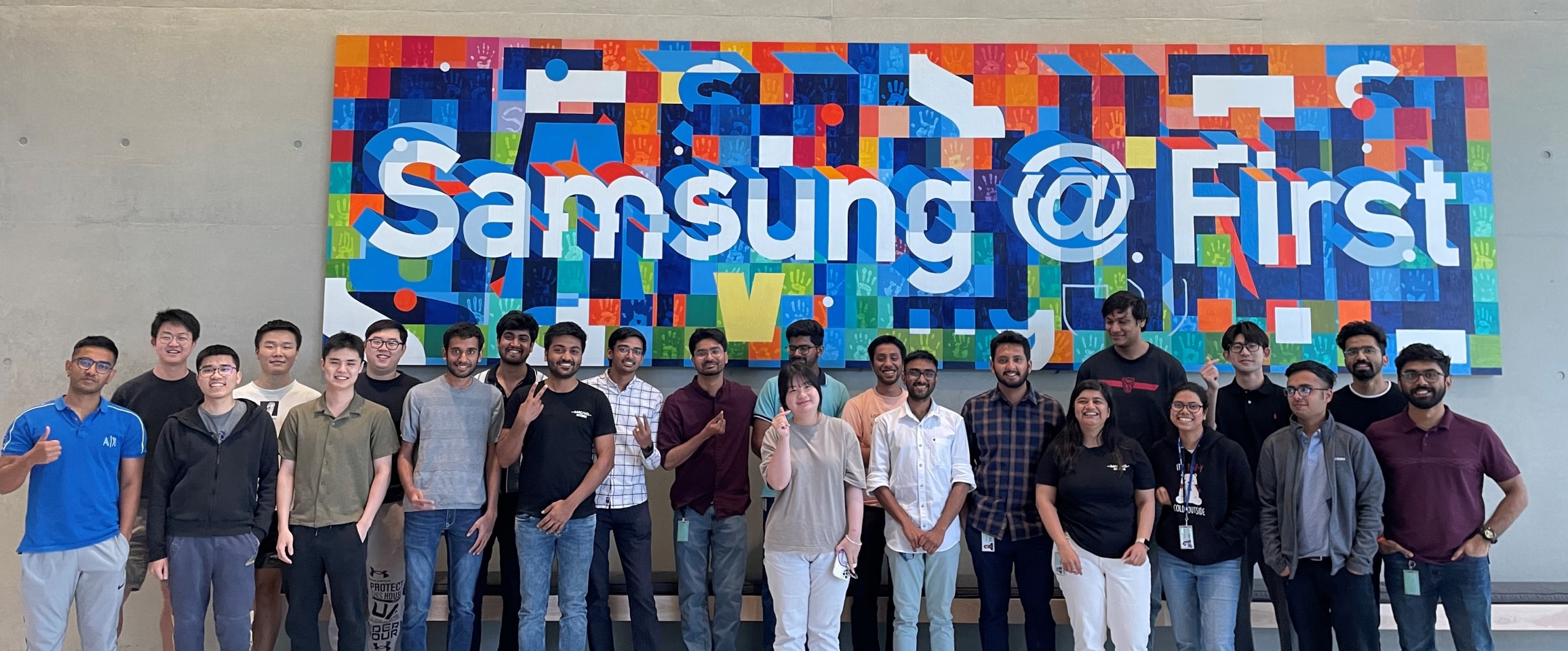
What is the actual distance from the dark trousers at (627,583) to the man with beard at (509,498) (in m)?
0.38

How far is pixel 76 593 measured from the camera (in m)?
3.75

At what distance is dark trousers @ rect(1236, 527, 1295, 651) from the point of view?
13.5ft

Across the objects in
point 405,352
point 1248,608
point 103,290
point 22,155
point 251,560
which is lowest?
point 1248,608

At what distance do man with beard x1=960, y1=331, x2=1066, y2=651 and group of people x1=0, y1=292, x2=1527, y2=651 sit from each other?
0.01 meters

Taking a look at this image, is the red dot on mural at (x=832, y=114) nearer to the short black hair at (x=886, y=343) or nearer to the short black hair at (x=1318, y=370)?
the short black hair at (x=886, y=343)

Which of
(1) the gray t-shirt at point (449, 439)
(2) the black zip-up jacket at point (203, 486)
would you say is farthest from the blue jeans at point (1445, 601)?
(2) the black zip-up jacket at point (203, 486)

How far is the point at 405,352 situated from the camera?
5.18 metres

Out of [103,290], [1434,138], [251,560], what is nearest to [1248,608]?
[1434,138]

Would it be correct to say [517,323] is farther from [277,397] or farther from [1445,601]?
[1445,601]

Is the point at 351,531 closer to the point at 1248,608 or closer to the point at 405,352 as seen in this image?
the point at 405,352

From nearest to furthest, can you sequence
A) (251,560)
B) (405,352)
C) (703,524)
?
(251,560), (703,524), (405,352)

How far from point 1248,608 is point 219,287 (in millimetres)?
5802

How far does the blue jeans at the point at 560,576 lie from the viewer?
13.2 ft

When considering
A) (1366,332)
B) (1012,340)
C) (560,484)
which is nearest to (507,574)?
(560,484)
